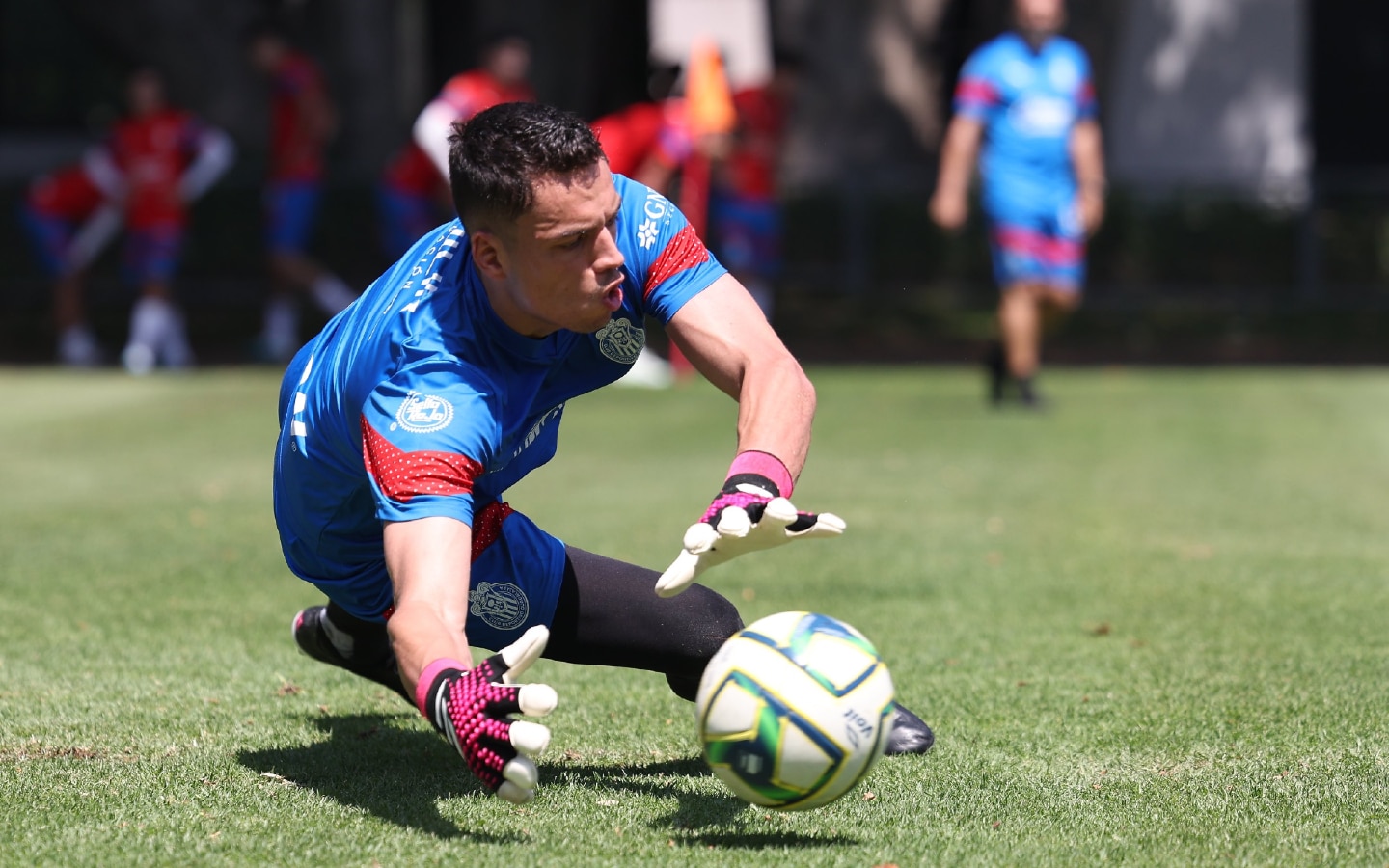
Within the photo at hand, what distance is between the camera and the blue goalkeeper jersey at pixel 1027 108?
11242 mm

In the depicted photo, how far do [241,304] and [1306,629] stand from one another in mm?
14588

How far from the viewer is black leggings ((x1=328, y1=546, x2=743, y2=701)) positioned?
4.03 metres

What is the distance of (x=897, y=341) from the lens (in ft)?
58.9

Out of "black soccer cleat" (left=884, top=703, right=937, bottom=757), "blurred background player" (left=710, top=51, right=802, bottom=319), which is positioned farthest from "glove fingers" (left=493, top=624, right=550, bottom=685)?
"blurred background player" (left=710, top=51, right=802, bottom=319)

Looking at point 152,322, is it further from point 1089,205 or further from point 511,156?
point 511,156

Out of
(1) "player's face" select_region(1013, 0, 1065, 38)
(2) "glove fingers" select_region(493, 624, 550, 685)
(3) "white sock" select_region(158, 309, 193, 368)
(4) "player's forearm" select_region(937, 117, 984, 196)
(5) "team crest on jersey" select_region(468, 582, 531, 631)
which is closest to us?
(2) "glove fingers" select_region(493, 624, 550, 685)

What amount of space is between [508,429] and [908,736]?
4.06 ft

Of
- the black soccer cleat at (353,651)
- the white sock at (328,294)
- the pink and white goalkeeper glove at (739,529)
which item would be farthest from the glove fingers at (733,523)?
the white sock at (328,294)

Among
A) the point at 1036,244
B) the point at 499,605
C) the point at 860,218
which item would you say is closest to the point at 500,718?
the point at 499,605

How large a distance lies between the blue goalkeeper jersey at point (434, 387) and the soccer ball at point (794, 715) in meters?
0.62

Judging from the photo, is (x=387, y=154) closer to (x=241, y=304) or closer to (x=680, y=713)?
(x=241, y=304)

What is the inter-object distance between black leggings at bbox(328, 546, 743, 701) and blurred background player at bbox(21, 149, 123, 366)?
1294 cm

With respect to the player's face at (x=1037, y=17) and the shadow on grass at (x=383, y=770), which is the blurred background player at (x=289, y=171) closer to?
the player's face at (x=1037, y=17)

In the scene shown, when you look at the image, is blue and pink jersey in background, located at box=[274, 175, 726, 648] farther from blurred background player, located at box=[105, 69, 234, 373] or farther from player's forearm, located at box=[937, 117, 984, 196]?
blurred background player, located at box=[105, 69, 234, 373]
